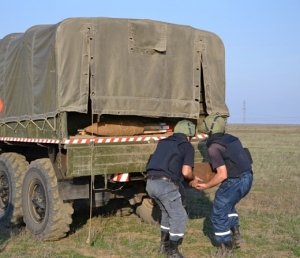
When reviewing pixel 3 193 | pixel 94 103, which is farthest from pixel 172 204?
pixel 3 193

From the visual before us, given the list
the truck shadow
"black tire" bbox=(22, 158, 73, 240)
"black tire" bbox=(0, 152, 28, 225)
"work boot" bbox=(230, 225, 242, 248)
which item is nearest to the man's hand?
"work boot" bbox=(230, 225, 242, 248)

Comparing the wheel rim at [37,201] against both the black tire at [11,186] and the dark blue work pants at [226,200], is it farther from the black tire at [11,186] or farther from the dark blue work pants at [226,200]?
the dark blue work pants at [226,200]

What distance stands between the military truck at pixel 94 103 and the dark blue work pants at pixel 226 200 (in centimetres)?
156

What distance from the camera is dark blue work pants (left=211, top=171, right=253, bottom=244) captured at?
6980mm

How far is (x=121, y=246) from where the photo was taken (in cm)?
791

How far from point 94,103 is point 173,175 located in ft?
5.97

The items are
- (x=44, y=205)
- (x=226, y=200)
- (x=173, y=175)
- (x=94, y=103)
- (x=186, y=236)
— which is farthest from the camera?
(x=186, y=236)

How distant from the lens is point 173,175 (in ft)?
22.5

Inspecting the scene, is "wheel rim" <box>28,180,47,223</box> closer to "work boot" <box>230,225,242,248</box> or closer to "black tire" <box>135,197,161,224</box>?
"black tire" <box>135,197,161,224</box>

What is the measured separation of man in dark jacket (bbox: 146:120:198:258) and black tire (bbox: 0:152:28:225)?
3244mm

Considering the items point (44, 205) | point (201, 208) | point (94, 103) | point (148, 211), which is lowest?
point (201, 208)

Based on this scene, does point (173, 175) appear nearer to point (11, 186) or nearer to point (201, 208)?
point (11, 186)

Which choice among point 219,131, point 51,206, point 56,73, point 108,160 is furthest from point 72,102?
point 219,131

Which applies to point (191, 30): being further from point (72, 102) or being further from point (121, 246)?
point (121, 246)
